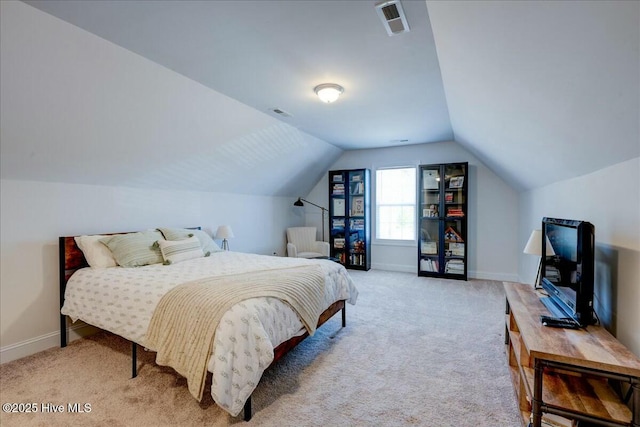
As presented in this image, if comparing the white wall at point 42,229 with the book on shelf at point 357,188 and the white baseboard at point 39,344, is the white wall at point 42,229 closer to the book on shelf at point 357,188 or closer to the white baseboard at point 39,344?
the white baseboard at point 39,344

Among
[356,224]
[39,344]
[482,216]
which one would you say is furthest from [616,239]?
[39,344]

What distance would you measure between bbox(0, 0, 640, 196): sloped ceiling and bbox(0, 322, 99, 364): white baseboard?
1.44m

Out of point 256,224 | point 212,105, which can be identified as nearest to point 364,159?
point 256,224

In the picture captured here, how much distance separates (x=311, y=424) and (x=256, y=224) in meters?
3.88

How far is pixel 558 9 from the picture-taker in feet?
3.41

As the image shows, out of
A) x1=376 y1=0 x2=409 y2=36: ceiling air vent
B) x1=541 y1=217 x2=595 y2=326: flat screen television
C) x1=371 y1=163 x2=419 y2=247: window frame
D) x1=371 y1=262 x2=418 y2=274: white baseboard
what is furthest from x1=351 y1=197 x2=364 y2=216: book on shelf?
x1=376 y1=0 x2=409 y2=36: ceiling air vent

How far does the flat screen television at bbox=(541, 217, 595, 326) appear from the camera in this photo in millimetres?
1599

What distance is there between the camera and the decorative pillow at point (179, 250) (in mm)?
3068

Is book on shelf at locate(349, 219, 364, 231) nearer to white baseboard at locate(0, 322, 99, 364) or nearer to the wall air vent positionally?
the wall air vent

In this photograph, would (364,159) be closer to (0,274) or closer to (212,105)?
(212,105)

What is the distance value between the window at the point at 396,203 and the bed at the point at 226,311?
114 inches

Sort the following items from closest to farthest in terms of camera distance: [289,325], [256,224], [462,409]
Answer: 1. [462,409]
2. [289,325]
3. [256,224]

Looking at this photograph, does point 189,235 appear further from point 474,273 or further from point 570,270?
point 474,273

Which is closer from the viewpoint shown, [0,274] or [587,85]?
[587,85]
